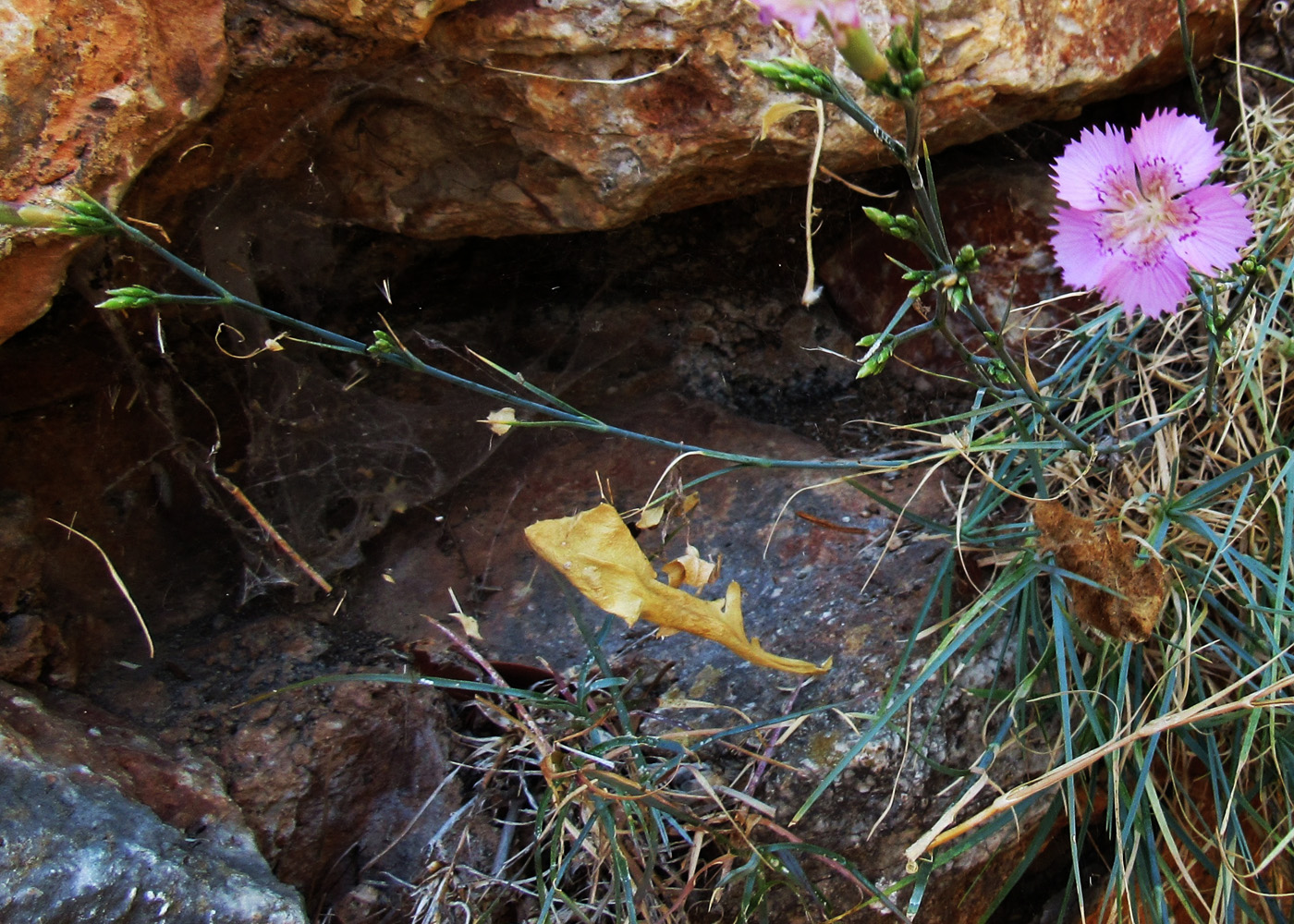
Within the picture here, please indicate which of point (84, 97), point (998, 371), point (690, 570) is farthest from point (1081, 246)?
point (84, 97)

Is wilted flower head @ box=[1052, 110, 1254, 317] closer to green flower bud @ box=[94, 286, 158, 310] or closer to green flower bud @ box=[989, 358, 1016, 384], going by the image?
green flower bud @ box=[989, 358, 1016, 384]

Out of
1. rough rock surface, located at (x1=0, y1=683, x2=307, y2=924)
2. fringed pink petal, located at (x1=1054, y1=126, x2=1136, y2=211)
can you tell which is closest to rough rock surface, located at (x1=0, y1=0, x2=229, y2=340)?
rough rock surface, located at (x1=0, y1=683, x2=307, y2=924)

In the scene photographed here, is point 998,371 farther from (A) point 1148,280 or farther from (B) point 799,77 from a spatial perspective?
(B) point 799,77

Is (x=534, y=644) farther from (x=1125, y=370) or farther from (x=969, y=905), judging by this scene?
(x=1125, y=370)

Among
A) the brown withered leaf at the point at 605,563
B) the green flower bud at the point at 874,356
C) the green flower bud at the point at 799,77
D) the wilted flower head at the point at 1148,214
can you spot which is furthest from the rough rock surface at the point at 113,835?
A: the wilted flower head at the point at 1148,214

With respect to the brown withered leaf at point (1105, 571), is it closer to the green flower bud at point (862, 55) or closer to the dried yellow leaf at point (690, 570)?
the dried yellow leaf at point (690, 570)

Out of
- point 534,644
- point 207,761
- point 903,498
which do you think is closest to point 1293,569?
point 903,498

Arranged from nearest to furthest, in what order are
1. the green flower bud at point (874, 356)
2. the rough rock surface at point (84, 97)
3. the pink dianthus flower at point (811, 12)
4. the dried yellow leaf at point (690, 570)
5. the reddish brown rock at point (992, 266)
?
the pink dianthus flower at point (811, 12), the green flower bud at point (874, 356), the rough rock surface at point (84, 97), the dried yellow leaf at point (690, 570), the reddish brown rock at point (992, 266)
